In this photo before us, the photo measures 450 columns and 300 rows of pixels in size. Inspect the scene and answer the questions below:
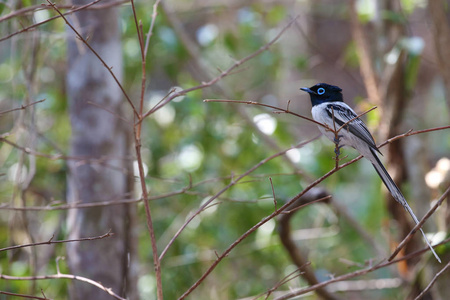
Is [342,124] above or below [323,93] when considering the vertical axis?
below

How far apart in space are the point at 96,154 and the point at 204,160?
1.95 m

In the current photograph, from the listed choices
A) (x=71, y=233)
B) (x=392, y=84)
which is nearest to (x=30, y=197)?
(x=71, y=233)

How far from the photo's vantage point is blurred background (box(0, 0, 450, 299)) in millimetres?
3785

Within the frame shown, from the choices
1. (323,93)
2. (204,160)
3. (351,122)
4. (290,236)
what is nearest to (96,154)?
(290,236)

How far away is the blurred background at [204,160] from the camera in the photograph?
3785mm

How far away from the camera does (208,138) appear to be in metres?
5.56

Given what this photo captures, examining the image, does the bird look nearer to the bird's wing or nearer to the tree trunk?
the bird's wing

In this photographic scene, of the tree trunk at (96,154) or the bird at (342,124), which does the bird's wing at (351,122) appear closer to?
the bird at (342,124)

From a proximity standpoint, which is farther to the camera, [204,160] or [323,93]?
[204,160]

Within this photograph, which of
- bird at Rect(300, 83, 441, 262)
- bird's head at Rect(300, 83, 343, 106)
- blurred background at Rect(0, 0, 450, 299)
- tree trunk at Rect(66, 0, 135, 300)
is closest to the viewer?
bird at Rect(300, 83, 441, 262)

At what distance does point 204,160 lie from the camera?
5.59 m

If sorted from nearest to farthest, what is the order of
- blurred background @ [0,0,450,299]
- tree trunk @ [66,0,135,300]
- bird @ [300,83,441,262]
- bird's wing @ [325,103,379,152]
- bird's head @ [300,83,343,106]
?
bird @ [300,83,441,262] → bird's wing @ [325,103,379,152] → bird's head @ [300,83,343,106] → tree trunk @ [66,0,135,300] → blurred background @ [0,0,450,299]

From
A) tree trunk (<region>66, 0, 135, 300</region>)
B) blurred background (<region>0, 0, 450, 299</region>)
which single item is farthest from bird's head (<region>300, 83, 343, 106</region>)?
tree trunk (<region>66, 0, 135, 300</region>)

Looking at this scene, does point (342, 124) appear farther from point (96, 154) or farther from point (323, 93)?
point (96, 154)
